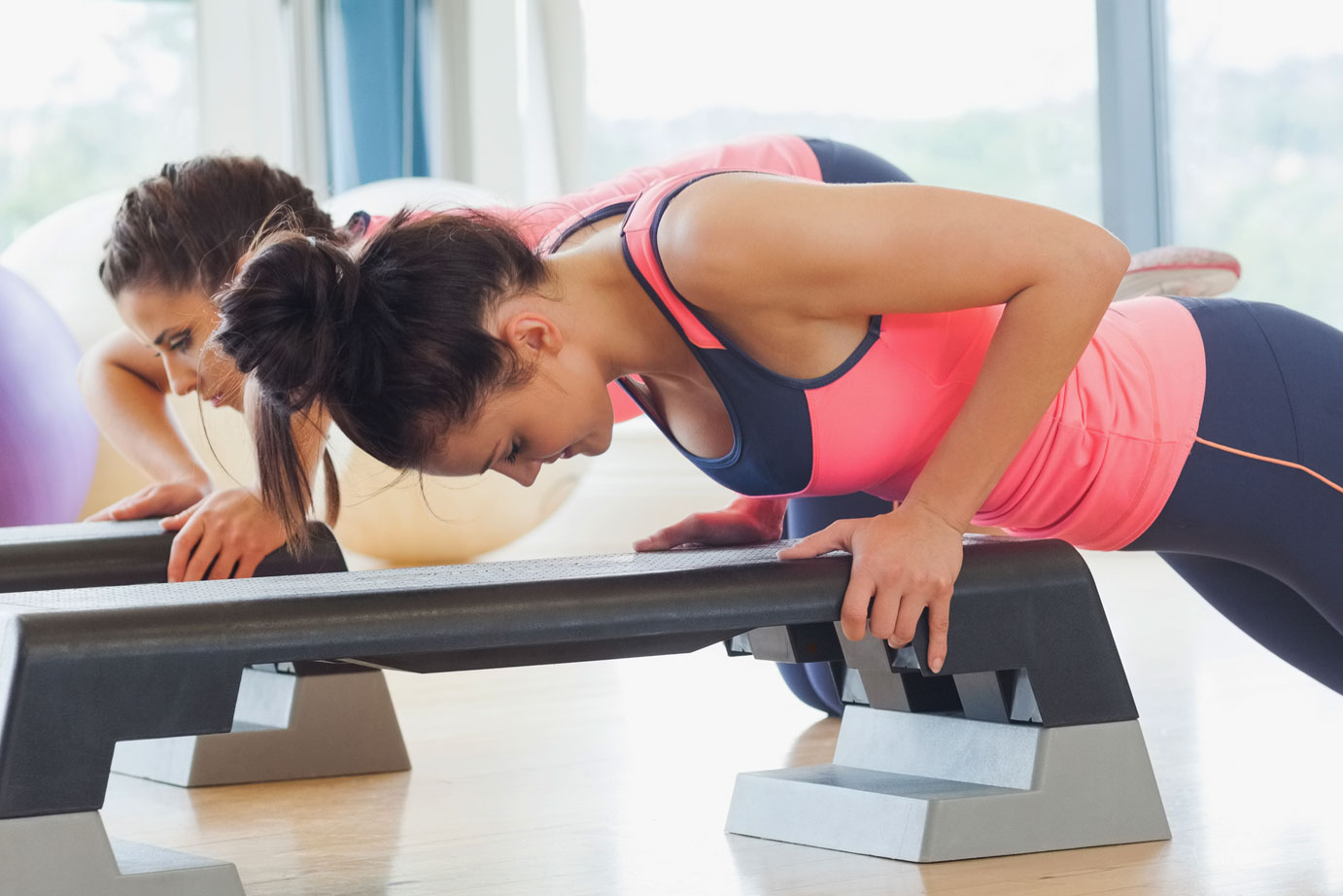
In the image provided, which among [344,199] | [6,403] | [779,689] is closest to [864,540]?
[779,689]

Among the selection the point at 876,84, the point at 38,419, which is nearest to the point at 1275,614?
the point at 38,419

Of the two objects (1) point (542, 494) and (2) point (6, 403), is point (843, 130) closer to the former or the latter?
(1) point (542, 494)

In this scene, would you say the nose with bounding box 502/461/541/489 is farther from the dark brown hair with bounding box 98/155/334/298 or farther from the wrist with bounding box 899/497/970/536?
the dark brown hair with bounding box 98/155/334/298

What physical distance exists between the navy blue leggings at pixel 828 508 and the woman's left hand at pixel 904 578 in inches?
21.5

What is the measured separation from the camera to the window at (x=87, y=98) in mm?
3682

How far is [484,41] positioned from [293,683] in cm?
266

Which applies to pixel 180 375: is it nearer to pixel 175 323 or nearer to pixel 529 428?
pixel 175 323

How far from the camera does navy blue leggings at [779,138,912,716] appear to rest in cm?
161

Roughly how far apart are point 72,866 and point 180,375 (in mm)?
778

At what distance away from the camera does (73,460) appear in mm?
2447

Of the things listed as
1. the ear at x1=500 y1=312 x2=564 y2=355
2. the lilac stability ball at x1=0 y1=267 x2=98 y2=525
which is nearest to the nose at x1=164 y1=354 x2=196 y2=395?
the ear at x1=500 y1=312 x2=564 y2=355

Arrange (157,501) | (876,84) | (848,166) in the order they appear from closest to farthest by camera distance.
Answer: (157,501)
(848,166)
(876,84)

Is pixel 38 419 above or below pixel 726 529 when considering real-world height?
below

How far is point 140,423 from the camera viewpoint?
1.74 metres
